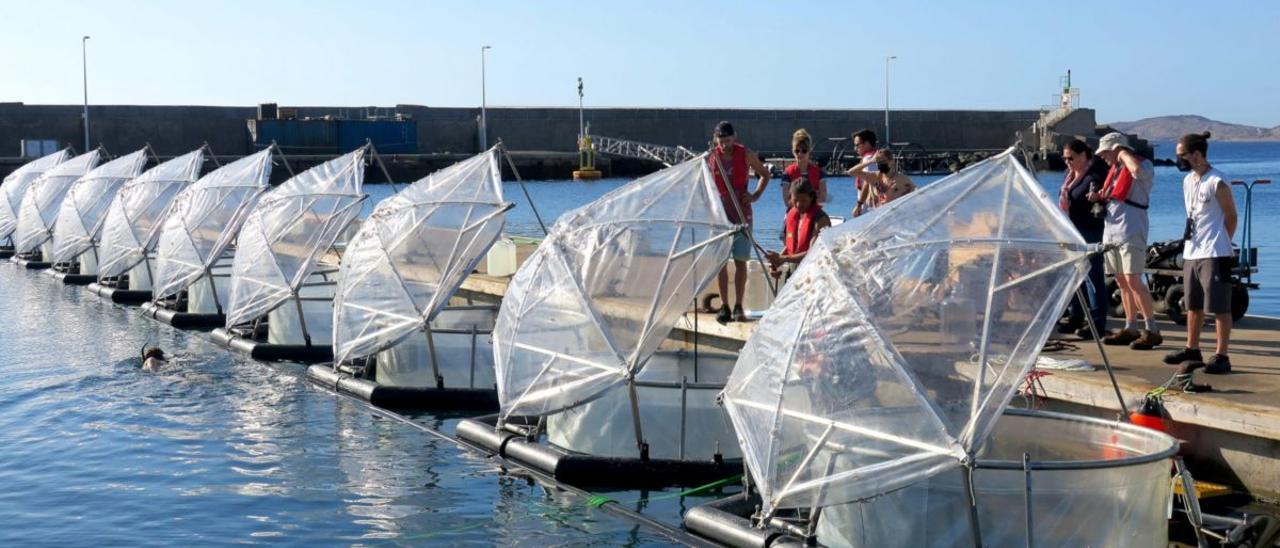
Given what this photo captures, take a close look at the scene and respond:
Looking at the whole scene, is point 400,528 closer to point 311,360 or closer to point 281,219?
point 311,360

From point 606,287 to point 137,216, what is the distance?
61.1 ft

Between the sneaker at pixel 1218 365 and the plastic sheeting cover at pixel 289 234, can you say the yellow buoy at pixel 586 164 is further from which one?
the sneaker at pixel 1218 365

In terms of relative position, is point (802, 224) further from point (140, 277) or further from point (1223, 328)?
point (140, 277)

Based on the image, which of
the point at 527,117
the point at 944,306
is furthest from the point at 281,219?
the point at 527,117

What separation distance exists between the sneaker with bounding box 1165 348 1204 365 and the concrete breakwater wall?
79415 millimetres

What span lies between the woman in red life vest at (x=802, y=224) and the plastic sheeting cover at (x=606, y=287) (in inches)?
45.2

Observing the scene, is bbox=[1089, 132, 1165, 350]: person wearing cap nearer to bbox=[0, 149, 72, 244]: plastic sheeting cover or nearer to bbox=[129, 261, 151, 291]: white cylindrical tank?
bbox=[129, 261, 151, 291]: white cylindrical tank

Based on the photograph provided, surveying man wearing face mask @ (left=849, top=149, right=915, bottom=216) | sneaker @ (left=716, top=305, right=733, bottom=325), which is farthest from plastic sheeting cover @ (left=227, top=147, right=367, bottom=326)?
man wearing face mask @ (left=849, top=149, right=915, bottom=216)

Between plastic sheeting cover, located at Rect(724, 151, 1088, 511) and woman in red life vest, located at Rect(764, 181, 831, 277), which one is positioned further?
woman in red life vest, located at Rect(764, 181, 831, 277)

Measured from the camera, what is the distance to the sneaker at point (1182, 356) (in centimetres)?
1177

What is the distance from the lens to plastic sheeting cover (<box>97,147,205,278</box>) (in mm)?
28297

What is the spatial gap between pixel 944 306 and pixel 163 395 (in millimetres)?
11627

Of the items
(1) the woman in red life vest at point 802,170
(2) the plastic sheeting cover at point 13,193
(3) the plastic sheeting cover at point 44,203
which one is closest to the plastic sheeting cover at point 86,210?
(3) the plastic sheeting cover at point 44,203

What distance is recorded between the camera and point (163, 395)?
17734 mm
